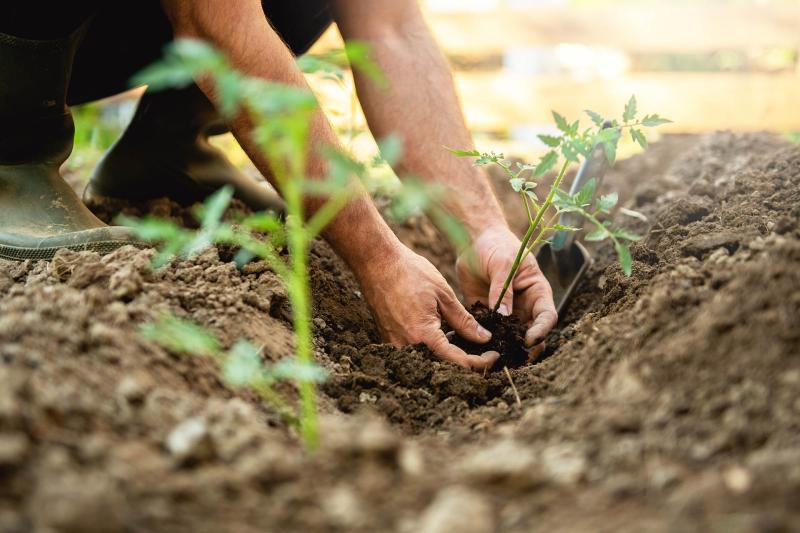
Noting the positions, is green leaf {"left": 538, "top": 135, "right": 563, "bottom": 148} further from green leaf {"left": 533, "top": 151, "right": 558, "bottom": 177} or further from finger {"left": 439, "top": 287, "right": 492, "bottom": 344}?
finger {"left": 439, "top": 287, "right": 492, "bottom": 344}

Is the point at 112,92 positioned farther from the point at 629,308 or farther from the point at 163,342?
the point at 629,308

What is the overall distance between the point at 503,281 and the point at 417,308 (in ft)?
0.98

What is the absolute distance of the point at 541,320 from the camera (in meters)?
1.74

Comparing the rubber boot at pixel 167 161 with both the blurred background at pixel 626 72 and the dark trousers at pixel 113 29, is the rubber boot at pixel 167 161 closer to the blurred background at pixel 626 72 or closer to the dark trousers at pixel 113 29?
the dark trousers at pixel 113 29

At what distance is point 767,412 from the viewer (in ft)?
3.05

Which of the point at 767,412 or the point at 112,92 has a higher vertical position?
the point at 767,412

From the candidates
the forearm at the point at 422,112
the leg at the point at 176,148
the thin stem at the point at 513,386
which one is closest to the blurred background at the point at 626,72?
the leg at the point at 176,148

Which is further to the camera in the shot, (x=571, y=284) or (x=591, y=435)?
(x=571, y=284)

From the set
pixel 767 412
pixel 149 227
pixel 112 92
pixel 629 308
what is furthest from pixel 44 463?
pixel 112 92

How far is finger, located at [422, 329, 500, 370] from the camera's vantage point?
5.20 feet

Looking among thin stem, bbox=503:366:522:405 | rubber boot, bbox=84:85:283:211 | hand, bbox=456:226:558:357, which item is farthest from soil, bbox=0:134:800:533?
rubber boot, bbox=84:85:283:211

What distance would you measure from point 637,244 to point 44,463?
1479mm

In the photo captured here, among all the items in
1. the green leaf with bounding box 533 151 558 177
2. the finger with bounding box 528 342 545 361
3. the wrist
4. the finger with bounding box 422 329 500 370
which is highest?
the green leaf with bounding box 533 151 558 177

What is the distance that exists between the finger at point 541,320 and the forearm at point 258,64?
40 cm
